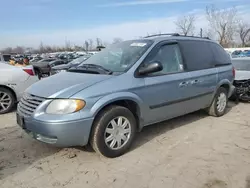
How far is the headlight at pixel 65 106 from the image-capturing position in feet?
10.7

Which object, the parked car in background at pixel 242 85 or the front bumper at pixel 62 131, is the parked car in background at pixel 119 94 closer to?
the front bumper at pixel 62 131

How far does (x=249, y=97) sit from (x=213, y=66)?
2550 millimetres

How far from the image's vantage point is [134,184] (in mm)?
3047

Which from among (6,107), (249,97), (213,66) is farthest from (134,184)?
(249,97)

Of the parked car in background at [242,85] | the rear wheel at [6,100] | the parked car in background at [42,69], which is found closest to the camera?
the rear wheel at [6,100]

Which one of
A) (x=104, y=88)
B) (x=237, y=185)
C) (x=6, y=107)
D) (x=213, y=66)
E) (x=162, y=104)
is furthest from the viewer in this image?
(x=6, y=107)

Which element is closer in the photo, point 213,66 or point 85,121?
point 85,121

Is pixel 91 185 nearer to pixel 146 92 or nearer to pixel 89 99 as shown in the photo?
pixel 89 99

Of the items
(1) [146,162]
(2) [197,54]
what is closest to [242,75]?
(2) [197,54]

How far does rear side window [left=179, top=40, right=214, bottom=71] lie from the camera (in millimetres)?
4770

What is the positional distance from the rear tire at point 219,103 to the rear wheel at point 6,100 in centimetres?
467

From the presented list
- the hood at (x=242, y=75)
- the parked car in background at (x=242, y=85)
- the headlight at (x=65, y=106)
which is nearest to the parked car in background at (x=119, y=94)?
the headlight at (x=65, y=106)

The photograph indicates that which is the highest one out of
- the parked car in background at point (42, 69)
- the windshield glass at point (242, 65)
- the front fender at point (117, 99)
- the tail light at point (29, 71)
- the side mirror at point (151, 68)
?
the side mirror at point (151, 68)

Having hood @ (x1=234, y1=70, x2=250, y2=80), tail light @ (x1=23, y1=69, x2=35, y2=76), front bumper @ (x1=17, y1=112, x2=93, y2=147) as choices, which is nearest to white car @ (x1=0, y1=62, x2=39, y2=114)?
tail light @ (x1=23, y1=69, x2=35, y2=76)
